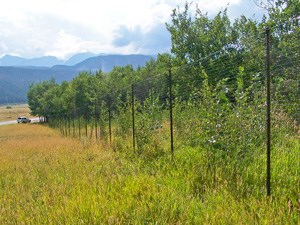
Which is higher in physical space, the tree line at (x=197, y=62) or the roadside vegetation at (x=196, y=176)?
the tree line at (x=197, y=62)

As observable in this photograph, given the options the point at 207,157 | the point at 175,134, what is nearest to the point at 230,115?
the point at 207,157

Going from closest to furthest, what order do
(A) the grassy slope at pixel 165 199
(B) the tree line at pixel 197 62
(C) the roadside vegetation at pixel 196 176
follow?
(A) the grassy slope at pixel 165 199 → (C) the roadside vegetation at pixel 196 176 → (B) the tree line at pixel 197 62

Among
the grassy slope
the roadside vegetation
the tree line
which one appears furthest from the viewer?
the tree line

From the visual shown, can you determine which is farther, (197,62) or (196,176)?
(197,62)

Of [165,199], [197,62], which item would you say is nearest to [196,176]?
[165,199]

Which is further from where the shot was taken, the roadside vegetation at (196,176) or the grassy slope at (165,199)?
the roadside vegetation at (196,176)

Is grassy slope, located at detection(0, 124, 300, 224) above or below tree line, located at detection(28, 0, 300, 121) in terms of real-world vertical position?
below

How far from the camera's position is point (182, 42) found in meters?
31.0

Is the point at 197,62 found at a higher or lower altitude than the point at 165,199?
higher

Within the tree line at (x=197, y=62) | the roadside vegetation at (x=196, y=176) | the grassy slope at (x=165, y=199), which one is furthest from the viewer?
the tree line at (x=197, y=62)

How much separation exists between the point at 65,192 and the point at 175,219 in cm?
245

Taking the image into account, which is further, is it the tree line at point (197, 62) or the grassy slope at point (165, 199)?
the tree line at point (197, 62)

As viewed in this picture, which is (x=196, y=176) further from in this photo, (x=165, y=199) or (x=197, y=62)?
(x=197, y=62)

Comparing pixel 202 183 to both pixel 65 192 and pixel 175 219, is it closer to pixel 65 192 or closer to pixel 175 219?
pixel 175 219
